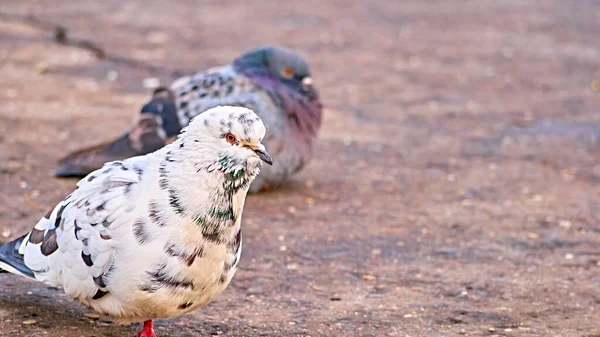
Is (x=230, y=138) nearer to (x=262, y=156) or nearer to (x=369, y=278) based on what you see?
(x=262, y=156)

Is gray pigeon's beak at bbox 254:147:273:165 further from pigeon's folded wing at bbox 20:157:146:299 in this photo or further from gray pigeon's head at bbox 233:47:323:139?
gray pigeon's head at bbox 233:47:323:139

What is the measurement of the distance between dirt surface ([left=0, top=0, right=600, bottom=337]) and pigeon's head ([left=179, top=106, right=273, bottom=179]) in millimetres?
928

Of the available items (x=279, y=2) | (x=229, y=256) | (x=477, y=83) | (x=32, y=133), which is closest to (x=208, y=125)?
(x=229, y=256)

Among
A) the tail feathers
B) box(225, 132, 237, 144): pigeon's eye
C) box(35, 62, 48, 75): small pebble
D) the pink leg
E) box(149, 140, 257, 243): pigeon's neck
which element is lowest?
the pink leg

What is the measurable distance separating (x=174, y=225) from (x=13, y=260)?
869mm

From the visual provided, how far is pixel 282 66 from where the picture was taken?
592 cm

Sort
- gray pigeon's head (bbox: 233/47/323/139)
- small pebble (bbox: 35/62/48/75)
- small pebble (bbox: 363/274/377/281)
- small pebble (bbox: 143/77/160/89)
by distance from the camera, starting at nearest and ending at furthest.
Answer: small pebble (bbox: 363/274/377/281)
gray pigeon's head (bbox: 233/47/323/139)
small pebble (bbox: 143/77/160/89)
small pebble (bbox: 35/62/48/75)

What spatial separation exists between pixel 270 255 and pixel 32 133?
259cm

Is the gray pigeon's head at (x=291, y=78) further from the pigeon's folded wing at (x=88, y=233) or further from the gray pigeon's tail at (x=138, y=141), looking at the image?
the pigeon's folded wing at (x=88, y=233)

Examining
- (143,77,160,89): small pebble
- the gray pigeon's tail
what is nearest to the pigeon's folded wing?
the gray pigeon's tail

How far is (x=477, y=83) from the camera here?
8773 mm

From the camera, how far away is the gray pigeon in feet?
18.7

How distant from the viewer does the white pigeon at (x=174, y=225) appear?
328 centimetres

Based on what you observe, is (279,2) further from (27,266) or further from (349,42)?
(27,266)
